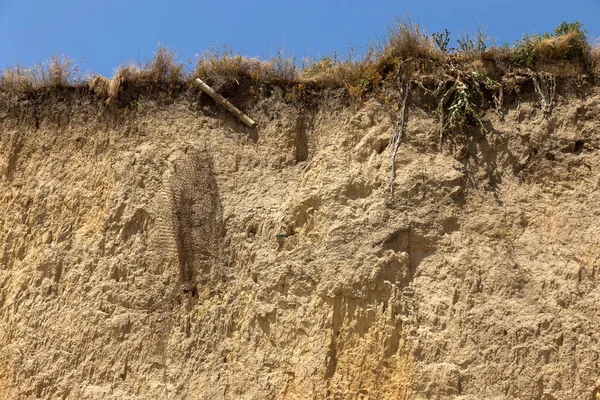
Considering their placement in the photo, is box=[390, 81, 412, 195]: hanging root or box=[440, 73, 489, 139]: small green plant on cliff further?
box=[440, 73, 489, 139]: small green plant on cliff

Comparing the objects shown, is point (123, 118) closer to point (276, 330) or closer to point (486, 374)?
point (276, 330)

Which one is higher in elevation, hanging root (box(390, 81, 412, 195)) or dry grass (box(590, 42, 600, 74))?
dry grass (box(590, 42, 600, 74))

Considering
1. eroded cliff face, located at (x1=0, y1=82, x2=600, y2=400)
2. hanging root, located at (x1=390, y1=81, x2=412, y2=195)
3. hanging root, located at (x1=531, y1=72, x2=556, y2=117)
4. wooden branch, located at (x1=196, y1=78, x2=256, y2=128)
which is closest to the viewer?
eroded cliff face, located at (x1=0, y1=82, x2=600, y2=400)

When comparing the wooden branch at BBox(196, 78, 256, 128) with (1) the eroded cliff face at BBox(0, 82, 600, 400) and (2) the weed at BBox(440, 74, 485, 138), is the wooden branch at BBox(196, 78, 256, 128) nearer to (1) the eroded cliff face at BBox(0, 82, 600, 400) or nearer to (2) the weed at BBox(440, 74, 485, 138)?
(1) the eroded cliff face at BBox(0, 82, 600, 400)

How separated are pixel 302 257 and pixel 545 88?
10.6ft

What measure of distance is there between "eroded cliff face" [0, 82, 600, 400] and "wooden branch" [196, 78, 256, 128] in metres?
0.16

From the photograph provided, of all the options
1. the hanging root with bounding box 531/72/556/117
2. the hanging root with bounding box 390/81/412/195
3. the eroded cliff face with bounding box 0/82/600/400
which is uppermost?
the hanging root with bounding box 531/72/556/117

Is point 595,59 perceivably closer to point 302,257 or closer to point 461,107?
point 461,107

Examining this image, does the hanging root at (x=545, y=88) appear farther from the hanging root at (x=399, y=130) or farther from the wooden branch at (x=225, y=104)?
the wooden branch at (x=225, y=104)

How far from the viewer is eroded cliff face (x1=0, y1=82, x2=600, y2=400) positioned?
23.8 ft

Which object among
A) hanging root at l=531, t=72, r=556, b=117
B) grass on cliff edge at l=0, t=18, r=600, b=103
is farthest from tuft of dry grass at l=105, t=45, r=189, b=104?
hanging root at l=531, t=72, r=556, b=117

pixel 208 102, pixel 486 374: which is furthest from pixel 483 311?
pixel 208 102

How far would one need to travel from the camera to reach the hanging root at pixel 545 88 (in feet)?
26.9

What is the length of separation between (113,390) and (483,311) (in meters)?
3.79
